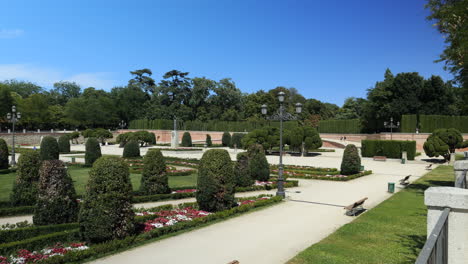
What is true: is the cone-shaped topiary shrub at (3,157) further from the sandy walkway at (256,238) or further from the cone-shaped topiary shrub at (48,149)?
the sandy walkway at (256,238)

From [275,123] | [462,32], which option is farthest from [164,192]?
[275,123]

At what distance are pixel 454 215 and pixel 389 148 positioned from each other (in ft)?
104

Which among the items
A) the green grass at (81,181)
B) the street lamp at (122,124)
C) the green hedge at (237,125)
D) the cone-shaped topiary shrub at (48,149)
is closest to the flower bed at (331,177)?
the green grass at (81,181)

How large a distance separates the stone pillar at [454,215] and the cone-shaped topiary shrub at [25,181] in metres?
12.0

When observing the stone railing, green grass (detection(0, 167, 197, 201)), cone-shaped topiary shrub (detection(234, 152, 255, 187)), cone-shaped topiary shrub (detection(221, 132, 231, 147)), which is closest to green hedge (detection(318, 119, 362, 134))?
cone-shaped topiary shrub (detection(221, 132, 231, 147))

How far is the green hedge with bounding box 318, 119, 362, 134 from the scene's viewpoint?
5831 centimetres

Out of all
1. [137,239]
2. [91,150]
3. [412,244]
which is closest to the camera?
[412,244]

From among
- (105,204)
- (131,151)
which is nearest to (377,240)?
(105,204)

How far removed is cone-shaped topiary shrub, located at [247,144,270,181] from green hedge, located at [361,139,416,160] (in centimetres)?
2022

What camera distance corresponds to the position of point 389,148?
32500 millimetres

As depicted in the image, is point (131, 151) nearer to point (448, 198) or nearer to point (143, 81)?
point (448, 198)

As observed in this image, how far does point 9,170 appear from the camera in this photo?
2067 centimetres

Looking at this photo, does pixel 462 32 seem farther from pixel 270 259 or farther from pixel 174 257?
pixel 174 257

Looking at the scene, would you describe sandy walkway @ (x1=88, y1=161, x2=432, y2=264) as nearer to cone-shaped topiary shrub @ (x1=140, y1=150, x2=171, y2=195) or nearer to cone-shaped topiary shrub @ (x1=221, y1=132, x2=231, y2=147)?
cone-shaped topiary shrub @ (x1=140, y1=150, x2=171, y2=195)
